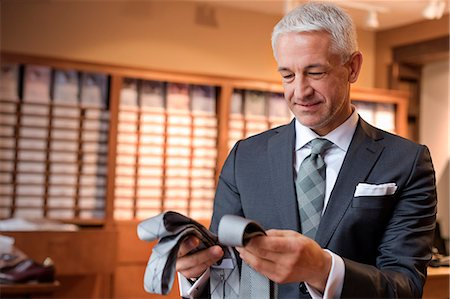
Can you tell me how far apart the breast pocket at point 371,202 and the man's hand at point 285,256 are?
27 cm

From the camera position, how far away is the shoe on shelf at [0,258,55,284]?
11.2 feet

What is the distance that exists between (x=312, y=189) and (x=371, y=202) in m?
0.15

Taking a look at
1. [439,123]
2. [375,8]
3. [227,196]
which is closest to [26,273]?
[227,196]

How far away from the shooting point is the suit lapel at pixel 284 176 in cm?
168

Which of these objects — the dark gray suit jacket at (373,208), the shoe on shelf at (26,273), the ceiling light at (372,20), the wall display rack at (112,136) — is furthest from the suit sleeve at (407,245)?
the ceiling light at (372,20)

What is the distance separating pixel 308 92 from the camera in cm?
158

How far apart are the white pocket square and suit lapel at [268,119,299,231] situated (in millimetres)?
158

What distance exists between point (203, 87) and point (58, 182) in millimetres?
1394

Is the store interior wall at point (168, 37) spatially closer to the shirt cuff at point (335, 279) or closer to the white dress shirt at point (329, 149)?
the white dress shirt at point (329, 149)

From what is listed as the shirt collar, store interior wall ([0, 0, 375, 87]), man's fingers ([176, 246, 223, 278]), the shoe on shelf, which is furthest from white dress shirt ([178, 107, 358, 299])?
store interior wall ([0, 0, 375, 87])

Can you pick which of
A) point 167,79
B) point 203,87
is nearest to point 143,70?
point 167,79

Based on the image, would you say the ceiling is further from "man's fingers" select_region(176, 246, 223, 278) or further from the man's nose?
"man's fingers" select_region(176, 246, 223, 278)

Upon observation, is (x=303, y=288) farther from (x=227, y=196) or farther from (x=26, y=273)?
(x=26, y=273)

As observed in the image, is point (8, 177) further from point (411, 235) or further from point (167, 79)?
point (411, 235)
